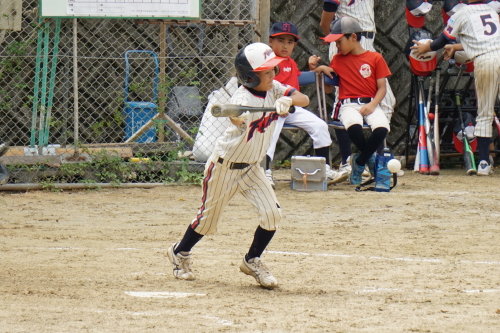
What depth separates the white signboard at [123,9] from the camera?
7.92 meters

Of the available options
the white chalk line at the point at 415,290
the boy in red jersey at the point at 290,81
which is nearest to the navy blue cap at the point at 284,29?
the boy in red jersey at the point at 290,81

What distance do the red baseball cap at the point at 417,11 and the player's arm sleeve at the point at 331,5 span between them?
3.64 feet

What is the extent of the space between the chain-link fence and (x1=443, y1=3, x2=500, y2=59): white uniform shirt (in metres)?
2.44

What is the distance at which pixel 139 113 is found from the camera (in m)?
9.03

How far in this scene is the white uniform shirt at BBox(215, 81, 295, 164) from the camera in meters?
4.34

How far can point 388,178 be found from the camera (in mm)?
7969

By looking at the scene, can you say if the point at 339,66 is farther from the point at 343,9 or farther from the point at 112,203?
the point at 112,203

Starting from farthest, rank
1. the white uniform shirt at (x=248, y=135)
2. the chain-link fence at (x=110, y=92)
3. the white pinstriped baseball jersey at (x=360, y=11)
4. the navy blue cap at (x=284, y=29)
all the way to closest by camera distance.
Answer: the white pinstriped baseball jersey at (x=360, y=11)
the chain-link fence at (x=110, y=92)
the navy blue cap at (x=284, y=29)
the white uniform shirt at (x=248, y=135)

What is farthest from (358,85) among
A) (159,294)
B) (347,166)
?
(159,294)

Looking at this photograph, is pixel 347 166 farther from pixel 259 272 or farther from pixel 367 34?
pixel 259 272

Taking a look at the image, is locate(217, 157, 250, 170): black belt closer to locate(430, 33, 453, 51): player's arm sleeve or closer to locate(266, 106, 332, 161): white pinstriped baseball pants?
locate(266, 106, 332, 161): white pinstriped baseball pants

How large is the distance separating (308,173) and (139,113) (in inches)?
89.5

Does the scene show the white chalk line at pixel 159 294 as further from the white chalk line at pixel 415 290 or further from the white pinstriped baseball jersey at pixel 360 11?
the white pinstriped baseball jersey at pixel 360 11

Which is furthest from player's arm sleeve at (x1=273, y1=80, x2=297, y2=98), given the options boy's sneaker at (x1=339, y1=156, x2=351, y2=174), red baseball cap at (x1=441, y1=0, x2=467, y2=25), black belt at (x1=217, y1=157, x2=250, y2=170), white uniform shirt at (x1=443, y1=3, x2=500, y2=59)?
red baseball cap at (x1=441, y1=0, x2=467, y2=25)
